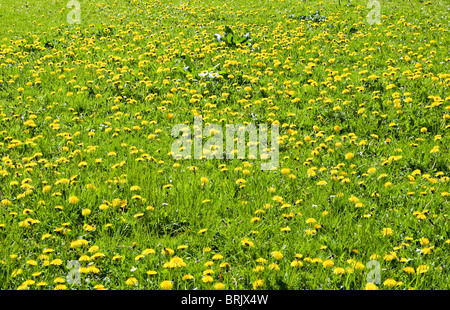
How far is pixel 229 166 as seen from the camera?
15.6 ft

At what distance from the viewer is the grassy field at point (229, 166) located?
3254 millimetres

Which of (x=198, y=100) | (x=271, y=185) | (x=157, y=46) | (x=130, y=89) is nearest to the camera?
(x=271, y=185)

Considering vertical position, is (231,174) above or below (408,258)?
above

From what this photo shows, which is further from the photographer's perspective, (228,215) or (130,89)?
(130,89)

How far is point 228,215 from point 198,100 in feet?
9.08

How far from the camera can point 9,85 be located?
286 inches

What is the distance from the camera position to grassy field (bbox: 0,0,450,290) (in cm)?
325

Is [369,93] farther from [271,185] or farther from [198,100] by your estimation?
[271,185]

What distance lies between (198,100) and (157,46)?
364cm
